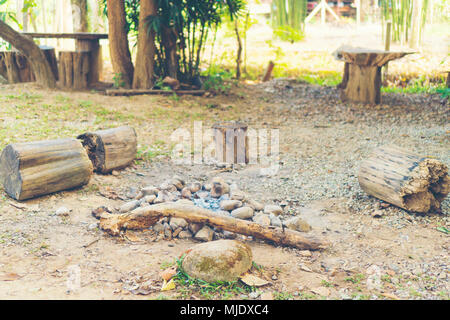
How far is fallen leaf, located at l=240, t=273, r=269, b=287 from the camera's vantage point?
2658 millimetres

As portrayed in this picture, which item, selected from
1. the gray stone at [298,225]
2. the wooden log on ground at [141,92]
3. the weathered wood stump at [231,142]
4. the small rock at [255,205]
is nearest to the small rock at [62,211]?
the small rock at [255,205]

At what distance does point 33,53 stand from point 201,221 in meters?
5.50

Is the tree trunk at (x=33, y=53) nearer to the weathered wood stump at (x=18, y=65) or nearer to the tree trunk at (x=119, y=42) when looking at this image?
the weathered wood stump at (x=18, y=65)

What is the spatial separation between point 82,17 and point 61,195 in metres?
6.75

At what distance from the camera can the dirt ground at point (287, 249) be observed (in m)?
2.67

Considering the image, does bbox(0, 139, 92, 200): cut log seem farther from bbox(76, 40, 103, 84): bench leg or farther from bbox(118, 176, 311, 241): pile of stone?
bbox(76, 40, 103, 84): bench leg

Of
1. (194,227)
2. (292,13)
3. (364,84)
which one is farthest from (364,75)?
(292,13)

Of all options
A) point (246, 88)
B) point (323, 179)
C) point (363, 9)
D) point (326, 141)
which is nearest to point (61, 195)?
point (323, 179)

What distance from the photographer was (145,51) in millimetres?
7664

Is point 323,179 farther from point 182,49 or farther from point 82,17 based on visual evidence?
point 82,17

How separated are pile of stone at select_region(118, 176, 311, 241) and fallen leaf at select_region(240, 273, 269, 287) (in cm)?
61

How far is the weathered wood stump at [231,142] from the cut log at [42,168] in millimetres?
1518

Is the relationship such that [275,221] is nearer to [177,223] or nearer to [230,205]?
[230,205]

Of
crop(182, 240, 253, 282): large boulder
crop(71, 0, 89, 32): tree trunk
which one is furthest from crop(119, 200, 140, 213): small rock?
Answer: crop(71, 0, 89, 32): tree trunk
